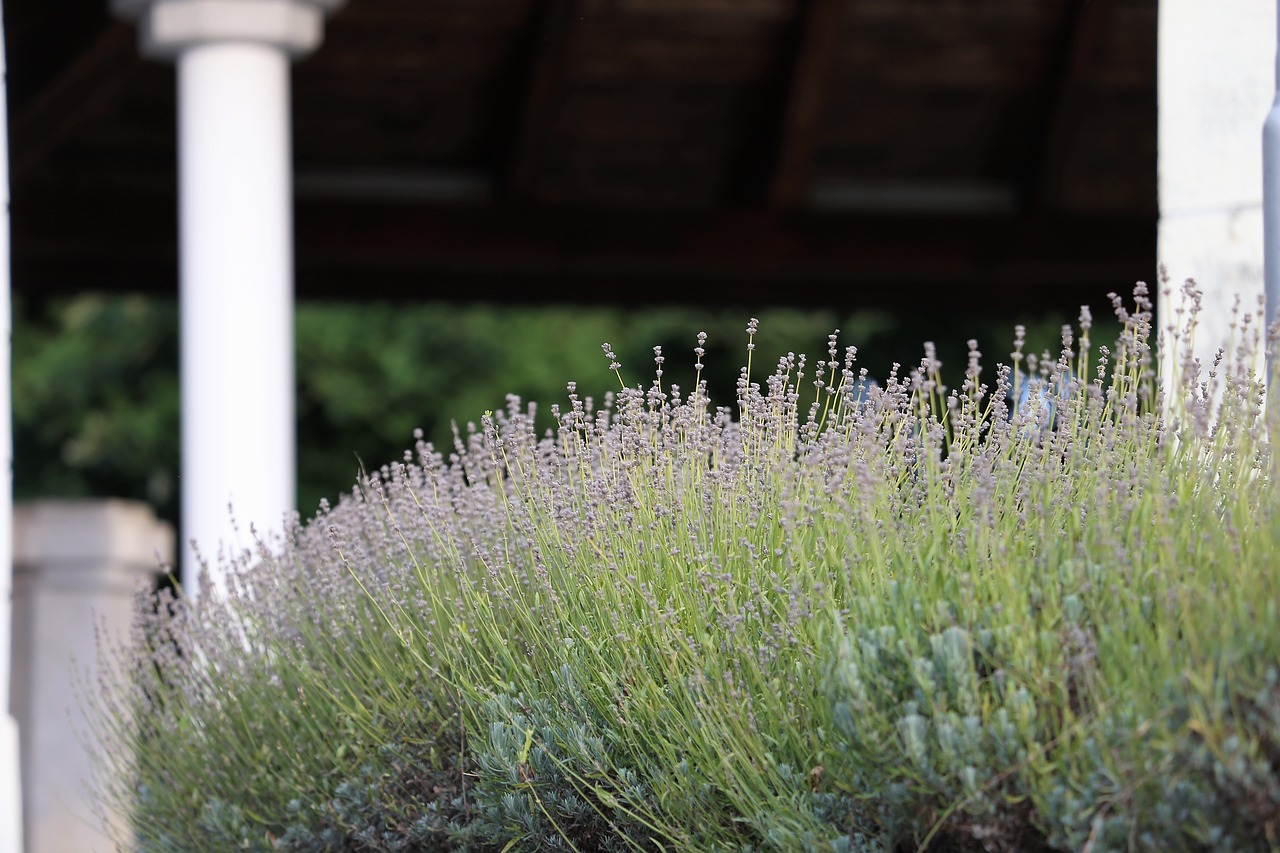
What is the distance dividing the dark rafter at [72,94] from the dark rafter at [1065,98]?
14.3ft

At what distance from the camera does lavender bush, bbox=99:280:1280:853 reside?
6.10 ft

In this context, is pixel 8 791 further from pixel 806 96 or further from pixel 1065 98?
pixel 1065 98

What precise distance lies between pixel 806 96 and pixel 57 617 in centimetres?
415

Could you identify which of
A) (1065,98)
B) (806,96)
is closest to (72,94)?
(806,96)

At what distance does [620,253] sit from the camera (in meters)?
8.43

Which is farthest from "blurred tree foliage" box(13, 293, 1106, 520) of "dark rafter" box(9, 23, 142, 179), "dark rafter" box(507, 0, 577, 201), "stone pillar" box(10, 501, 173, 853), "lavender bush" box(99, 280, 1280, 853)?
"lavender bush" box(99, 280, 1280, 853)

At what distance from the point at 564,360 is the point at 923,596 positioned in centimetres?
1310

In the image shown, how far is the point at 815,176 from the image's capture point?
27.6ft

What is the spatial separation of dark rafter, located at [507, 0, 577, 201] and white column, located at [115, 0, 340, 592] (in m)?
2.14

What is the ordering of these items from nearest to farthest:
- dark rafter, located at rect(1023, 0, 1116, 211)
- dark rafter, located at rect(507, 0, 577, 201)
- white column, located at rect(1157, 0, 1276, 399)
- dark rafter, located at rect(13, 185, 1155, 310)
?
1. white column, located at rect(1157, 0, 1276, 399)
2. dark rafter, located at rect(507, 0, 577, 201)
3. dark rafter, located at rect(1023, 0, 1116, 211)
4. dark rafter, located at rect(13, 185, 1155, 310)

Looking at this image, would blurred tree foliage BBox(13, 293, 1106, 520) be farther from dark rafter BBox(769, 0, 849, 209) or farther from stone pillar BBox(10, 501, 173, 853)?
stone pillar BBox(10, 501, 173, 853)

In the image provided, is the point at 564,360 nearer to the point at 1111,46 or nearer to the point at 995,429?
the point at 1111,46

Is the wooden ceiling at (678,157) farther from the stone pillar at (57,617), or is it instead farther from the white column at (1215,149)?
the white column at (1215,149)

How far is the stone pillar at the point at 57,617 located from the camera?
6.23 metres
